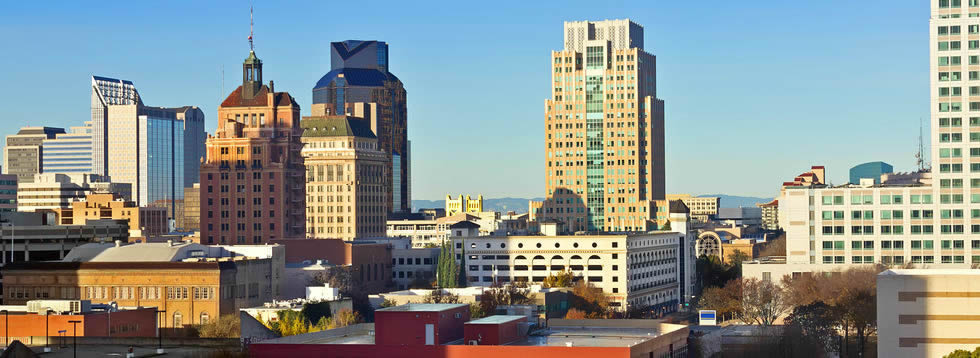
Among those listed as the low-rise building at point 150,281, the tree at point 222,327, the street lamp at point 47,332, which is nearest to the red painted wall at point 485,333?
the street lamp at point 47,332

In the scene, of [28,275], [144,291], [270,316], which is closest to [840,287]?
[270,316]

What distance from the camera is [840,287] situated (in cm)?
19012

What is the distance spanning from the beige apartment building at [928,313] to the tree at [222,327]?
67641 mm

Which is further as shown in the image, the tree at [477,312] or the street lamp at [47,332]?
the tree at [477,312]

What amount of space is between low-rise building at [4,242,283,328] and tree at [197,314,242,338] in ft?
18.9

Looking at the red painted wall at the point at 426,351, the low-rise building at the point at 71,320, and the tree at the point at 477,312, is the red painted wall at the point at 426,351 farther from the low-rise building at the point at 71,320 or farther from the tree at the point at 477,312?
the tree at the point at 477,312

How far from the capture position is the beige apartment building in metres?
119

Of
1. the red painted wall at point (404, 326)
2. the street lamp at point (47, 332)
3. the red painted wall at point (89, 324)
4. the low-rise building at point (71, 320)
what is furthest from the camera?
the red painted wall at point (89, 324)

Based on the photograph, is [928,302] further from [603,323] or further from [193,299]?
[193,299]

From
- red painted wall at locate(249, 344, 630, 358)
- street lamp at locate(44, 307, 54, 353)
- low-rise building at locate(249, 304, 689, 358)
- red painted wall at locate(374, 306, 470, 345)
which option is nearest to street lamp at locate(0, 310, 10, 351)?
street lamp at locate(44, 307, 54, 353)

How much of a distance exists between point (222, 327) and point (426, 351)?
47.4 meters

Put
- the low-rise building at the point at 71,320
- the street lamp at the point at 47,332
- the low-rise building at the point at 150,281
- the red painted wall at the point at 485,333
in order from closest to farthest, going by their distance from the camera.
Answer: the street lamp at the point at 47,332 < the red painted wall at the point at 485,333 < the low-rise building at the point at 71,320 < the low-rise building at the point at 150,281

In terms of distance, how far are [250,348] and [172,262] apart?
58.4 meters

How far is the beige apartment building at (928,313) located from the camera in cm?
11906
